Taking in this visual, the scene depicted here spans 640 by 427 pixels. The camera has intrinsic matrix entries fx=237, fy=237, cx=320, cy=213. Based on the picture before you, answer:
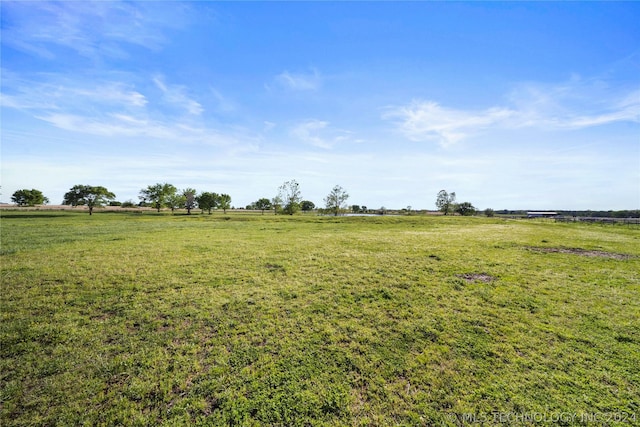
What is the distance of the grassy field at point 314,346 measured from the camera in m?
4.45

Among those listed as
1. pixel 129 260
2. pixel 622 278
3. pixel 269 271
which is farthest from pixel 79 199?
pixel 622 278

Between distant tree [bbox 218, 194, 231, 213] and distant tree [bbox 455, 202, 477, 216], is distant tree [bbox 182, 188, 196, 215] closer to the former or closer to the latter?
distant tree [bbox 218, 194, 231, 213]

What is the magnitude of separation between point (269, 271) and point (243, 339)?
5982mm

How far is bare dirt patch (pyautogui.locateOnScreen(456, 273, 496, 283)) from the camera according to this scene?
11.4 m

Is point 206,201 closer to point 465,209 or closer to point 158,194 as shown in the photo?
point 158,194

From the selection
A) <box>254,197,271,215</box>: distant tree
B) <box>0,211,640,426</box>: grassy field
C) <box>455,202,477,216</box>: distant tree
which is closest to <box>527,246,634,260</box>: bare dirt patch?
<box>0,211,640,426</box>: grassy field

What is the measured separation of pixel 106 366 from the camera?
17.7 feet

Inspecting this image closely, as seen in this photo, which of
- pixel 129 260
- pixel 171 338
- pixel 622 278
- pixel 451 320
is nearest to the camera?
pixel 171 338

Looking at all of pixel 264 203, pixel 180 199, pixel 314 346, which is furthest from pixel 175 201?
pixel 314 346

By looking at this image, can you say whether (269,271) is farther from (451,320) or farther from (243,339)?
(451,320)

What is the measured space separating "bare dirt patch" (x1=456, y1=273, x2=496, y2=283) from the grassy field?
18cm

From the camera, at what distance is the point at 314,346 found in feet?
20.4

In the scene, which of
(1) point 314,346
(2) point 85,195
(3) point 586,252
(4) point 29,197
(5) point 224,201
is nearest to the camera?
(1) point 314,346

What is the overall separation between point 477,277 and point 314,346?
387 inches
